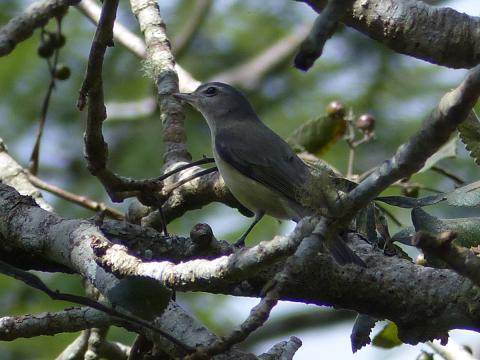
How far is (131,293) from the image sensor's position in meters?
2.32

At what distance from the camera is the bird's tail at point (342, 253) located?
116 inches

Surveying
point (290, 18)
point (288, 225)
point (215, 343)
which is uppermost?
point (290, 18)

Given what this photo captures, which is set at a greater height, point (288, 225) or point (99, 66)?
point (288, 225)

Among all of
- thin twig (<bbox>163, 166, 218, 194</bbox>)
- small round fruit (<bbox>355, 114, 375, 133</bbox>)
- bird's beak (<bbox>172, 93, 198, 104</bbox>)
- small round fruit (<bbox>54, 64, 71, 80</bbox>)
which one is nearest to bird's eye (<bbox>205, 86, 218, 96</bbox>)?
bird's beak (<bbox>172, 93, 198, 104</bbox>)

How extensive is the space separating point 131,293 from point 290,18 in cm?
651

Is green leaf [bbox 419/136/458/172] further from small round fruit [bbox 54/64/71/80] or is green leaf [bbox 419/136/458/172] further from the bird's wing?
small round fruit [bbox 54/64/71/80]

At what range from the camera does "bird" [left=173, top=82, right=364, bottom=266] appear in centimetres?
474

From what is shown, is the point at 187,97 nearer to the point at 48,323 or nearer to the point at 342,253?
the point at 342,253

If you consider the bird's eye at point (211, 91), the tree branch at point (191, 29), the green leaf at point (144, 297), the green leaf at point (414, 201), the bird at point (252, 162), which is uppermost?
the tree branch at point (191, 29)

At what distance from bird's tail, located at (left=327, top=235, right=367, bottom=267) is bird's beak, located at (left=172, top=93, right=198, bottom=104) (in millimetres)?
1664

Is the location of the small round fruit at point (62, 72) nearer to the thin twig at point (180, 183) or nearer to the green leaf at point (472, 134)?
the thin twig at point (180, 183)

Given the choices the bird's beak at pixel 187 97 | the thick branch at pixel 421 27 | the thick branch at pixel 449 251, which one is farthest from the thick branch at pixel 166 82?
the thick branch at pixel 449 251

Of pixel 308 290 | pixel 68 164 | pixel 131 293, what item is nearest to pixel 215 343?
pixel 131 293

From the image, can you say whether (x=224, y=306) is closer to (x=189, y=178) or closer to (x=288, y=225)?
(x=288, y=225)
